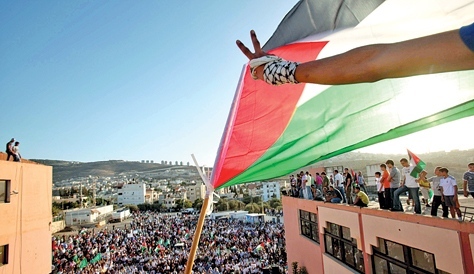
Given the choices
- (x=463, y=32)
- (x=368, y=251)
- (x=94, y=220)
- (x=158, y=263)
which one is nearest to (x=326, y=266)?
(x=368, y=251)

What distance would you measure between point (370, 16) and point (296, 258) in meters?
13.7

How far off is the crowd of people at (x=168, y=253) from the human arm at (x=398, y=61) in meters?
21.4

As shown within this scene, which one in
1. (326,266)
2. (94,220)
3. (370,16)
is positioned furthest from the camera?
(94,220)

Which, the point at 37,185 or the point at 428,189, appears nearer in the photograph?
the point at 428,189

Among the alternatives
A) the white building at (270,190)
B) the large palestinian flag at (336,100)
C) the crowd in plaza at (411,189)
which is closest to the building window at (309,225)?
the crowd in plaza at (411,189)

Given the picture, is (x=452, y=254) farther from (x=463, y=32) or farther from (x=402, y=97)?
(x=463, y=32)

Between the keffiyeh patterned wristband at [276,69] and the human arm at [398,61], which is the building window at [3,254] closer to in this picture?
the keffiyeh patterned wristband at [276,69]

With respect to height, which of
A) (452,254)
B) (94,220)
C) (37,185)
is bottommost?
(94,220)

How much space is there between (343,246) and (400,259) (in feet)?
9.59

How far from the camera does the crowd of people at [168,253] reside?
23969mm

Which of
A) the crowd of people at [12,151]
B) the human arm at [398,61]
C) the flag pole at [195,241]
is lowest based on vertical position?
the flag pole at [195,241]

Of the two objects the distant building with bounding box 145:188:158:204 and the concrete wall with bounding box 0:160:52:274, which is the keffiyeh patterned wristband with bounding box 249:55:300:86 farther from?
the distant building with bounding box 145:188:158:204

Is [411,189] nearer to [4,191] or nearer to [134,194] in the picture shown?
[4,191]

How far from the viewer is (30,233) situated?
45.0 feet
